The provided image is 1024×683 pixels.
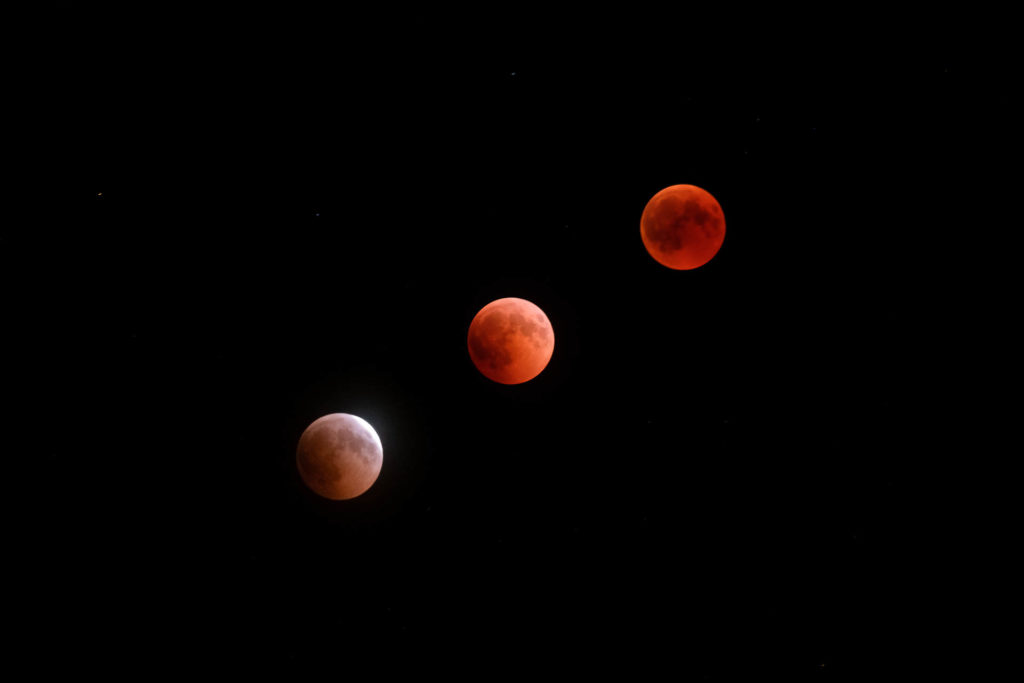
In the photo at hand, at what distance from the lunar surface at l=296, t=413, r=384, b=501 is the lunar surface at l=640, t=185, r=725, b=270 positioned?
2118mm

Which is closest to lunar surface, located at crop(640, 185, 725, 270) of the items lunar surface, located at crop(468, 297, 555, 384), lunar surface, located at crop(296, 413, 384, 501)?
lunar surface, located at crop(468, 297, 555, 384)

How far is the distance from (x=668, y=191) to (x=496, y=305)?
1271mm

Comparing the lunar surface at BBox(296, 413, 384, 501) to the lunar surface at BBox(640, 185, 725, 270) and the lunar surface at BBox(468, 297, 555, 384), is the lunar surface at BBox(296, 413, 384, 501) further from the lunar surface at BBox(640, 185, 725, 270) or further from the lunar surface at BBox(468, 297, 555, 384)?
the lunar surface at BBox(640, 185, 725, 270)

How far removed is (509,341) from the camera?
359 centimetres

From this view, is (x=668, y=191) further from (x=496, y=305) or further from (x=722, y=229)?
(x=496, y=305)

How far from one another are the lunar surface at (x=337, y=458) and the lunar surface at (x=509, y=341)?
0.86 m

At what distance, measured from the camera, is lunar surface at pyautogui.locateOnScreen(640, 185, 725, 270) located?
3.69 meters

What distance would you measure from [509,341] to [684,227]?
4.07 ft

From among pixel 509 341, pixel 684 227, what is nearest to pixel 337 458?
A: pixel 509 341

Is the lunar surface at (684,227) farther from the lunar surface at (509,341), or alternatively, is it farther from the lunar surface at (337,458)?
the lunar surface at (337,458)

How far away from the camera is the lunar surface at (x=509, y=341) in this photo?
359cm

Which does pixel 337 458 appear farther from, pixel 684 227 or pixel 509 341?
pixel 684 227

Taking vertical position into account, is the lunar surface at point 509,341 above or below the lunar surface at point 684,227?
below

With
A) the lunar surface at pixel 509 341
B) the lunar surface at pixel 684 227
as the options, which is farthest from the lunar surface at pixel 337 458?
the lunar surface at pixel 684 227
